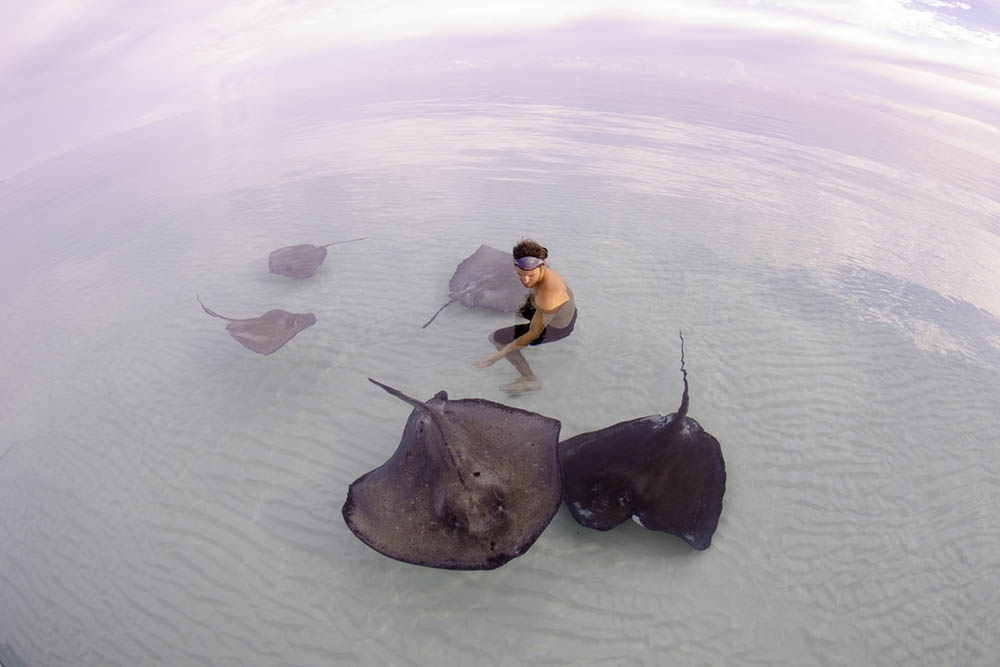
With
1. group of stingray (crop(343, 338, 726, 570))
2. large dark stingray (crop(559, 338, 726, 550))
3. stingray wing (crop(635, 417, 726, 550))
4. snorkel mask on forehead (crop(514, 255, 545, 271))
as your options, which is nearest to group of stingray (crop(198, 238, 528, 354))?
snorkel mask on forehead (crop(514, 255, 545, 271))

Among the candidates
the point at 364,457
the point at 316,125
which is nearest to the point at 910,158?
the point at 364,457

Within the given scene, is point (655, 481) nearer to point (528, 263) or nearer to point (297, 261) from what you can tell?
point (528, 263)

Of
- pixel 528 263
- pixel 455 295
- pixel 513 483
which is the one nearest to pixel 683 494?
pixel 513 483

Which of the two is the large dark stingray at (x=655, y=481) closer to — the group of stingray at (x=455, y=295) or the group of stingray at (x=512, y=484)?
the group of stingray at (x=512, y=484)

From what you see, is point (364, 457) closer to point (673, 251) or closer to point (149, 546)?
point (149, 546)

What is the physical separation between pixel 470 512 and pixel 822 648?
2.80 metres

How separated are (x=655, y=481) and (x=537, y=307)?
5.86ft

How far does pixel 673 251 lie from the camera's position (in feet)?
26.4

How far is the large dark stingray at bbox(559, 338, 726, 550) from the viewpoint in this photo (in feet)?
11.1

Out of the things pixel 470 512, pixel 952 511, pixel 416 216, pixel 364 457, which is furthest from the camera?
pixel 416 216

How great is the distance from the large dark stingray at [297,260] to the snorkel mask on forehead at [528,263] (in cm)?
558

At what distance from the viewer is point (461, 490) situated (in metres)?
2.92

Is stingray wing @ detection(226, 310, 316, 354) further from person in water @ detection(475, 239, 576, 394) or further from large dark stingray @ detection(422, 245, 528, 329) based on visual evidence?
person in water @ detection(475, 239, 576, 394)

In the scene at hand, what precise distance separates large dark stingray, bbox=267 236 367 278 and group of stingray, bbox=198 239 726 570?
5.48m
